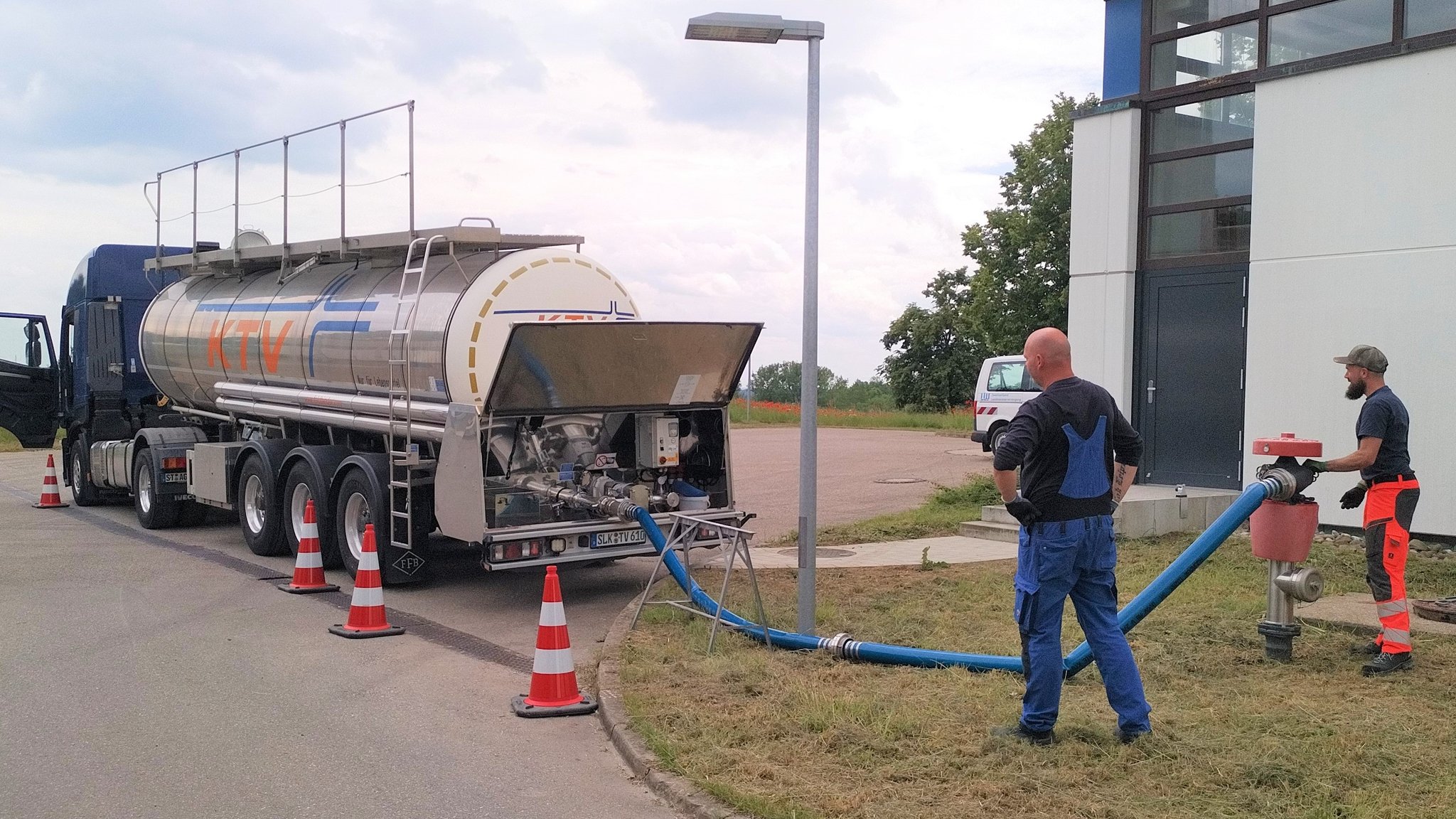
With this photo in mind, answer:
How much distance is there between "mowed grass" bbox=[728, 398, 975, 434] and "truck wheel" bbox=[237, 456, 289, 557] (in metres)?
27.4

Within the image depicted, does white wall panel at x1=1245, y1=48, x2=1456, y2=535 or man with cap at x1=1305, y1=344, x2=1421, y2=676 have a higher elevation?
white wall panel at x1=1245, y1=48, x2=1456, y2=535

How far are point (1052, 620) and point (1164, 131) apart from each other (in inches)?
357

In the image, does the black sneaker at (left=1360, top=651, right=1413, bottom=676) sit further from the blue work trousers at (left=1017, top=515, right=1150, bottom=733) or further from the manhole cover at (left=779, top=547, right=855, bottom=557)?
the manhole cover at (left=779, top=547, right=855, bottom=557)

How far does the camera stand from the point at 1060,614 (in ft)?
18.5

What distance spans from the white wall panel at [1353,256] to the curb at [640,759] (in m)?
7.09

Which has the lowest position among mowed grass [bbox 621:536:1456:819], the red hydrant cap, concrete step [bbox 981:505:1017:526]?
mowed grass [bbox 621:536:1456:819]

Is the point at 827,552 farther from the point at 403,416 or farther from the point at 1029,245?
the point at 1029,245

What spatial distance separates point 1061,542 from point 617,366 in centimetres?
503

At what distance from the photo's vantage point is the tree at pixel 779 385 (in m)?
60.3

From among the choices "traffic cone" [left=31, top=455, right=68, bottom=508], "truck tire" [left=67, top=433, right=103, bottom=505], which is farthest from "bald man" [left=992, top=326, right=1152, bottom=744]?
"traffic cone" [left=31, top=455, right=68, bottom=508]

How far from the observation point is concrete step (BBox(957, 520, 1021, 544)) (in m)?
12.6

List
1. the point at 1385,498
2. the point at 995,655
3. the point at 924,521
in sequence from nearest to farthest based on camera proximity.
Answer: the point at 1385,498 → the point at 995,655 → the point at 924,521

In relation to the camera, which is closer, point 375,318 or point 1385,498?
point 1385,498

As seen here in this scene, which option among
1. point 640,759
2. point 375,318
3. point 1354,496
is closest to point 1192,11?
point 1354,496
